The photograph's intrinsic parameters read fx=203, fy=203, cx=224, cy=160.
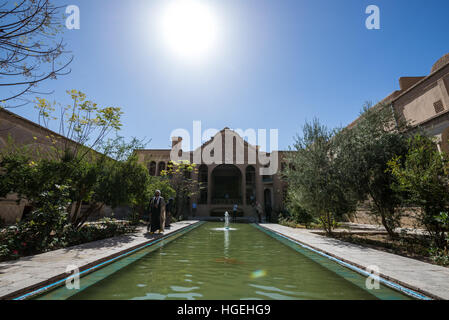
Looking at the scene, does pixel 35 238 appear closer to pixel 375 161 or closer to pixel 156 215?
pixel 156 215

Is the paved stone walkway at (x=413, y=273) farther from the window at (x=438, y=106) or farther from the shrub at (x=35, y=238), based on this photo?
the window at (x=438, y=106)

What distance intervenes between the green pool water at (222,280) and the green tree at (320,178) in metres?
4.00

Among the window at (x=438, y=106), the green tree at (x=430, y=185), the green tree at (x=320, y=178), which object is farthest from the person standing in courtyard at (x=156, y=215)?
the window at (x=438, y=106)

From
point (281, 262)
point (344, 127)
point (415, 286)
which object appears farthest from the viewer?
point (344, 127)

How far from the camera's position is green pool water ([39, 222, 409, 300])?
271 centimetres

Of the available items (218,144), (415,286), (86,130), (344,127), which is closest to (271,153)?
(218,144)

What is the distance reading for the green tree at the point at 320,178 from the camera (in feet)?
27.0

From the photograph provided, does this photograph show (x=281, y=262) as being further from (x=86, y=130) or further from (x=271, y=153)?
(x=271, y=153)

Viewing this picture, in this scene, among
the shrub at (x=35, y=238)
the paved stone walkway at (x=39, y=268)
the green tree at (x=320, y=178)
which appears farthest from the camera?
the green tree at (x=320, y=178)

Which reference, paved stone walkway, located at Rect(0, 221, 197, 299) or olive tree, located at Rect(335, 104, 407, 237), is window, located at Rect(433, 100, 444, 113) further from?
paved stone walkway, located at Rect(0, 221, 197, 299)

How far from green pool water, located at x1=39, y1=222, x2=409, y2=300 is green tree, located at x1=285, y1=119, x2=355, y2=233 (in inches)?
158
